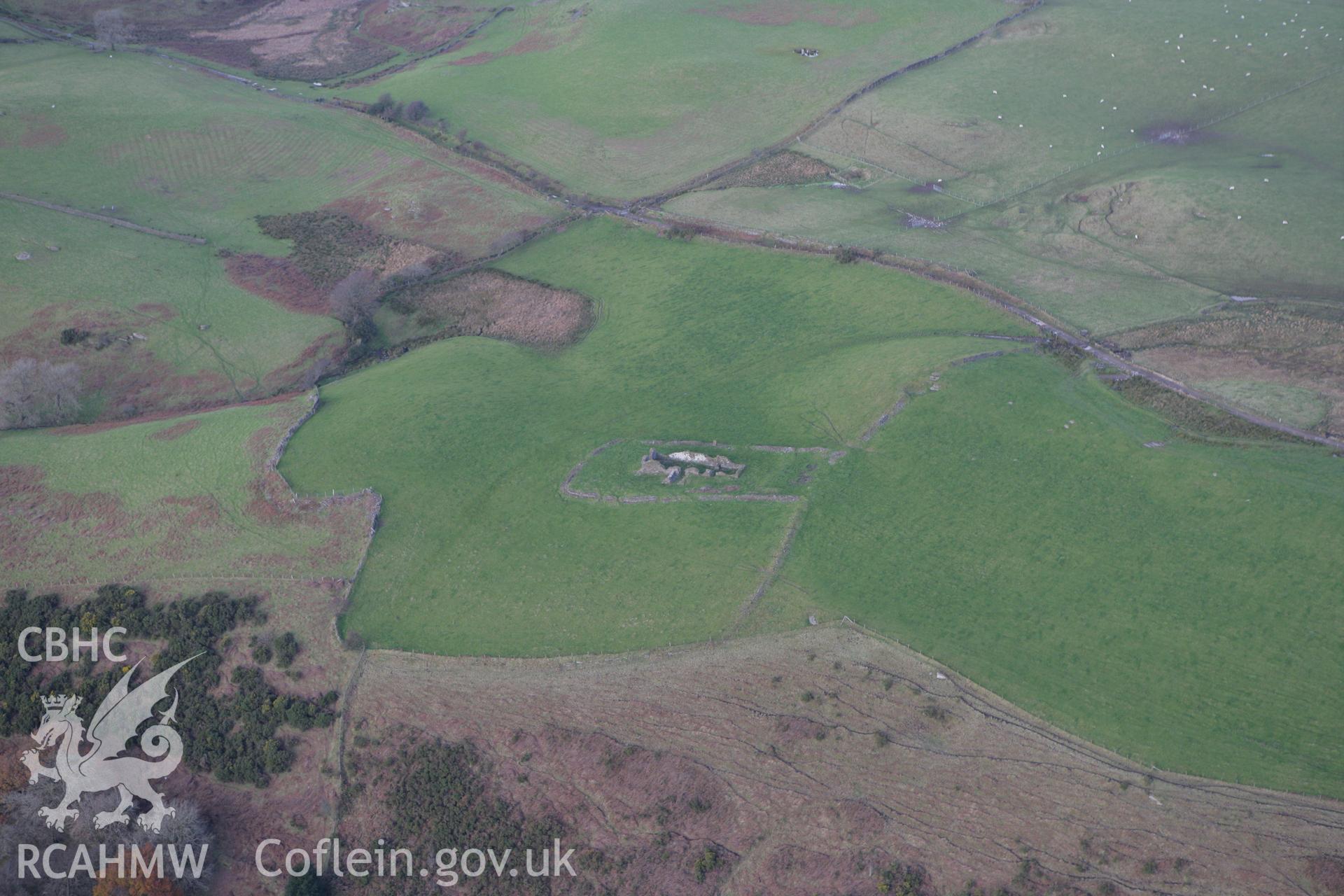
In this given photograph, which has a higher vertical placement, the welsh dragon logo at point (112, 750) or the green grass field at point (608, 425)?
the green grass field at point (608, 425)

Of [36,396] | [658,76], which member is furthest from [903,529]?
[658,76]

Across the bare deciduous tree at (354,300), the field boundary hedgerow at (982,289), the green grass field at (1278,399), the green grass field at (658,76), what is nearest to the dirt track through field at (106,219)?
the bare deciduous tree at (354,300)

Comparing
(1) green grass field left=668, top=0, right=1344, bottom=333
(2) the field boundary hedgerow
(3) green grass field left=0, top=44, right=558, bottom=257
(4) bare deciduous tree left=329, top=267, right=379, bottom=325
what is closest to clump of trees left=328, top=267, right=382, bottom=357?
(4) bare deciduous tree left=329, top=267, right=379, bottom=325

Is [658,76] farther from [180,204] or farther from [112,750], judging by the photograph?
[112,750]

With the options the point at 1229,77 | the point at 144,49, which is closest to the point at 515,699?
Result: the point at 1229,77

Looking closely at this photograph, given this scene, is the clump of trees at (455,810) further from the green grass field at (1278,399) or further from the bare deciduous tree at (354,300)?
the green grass field at (1278,399)

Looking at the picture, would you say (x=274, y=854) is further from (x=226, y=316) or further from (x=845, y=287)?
(x=845, y=287)
